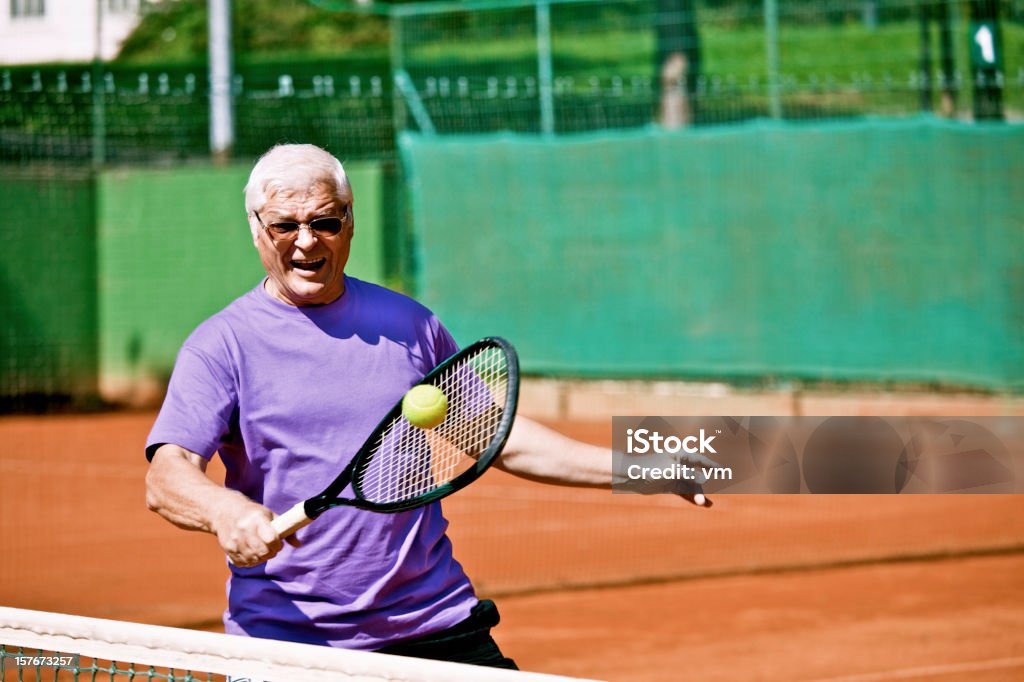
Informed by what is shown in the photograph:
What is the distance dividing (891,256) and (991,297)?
918mm

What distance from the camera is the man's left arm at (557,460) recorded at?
295 centimetres

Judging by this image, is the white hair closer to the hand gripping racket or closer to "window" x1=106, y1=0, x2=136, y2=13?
the hand gripping racket

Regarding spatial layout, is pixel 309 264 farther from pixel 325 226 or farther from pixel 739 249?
pixel 739 249

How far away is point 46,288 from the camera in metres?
14.5

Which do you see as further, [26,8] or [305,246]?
[26,8]

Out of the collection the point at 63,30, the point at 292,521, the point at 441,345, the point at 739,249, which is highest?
the point at 63,30

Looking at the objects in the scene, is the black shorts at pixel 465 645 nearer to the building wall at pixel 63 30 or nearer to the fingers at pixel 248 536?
the fingers at pixel 248 536

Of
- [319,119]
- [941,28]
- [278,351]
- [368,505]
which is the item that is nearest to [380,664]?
[368,505]

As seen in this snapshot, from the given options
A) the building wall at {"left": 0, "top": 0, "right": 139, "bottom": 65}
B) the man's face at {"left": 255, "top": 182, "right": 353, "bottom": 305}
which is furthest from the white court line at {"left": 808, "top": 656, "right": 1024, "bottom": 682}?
the building wall at {"left": 0, "top": 0, "right": 139, "bottom": 65}

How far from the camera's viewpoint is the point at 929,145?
11914 mm

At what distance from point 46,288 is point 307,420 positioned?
1249 cm

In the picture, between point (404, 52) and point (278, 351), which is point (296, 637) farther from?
point (404, 52)

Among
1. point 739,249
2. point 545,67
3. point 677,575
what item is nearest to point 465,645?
point 677,575

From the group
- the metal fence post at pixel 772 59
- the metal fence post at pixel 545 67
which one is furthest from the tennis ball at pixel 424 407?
the metal fence post at pixel 545 67
